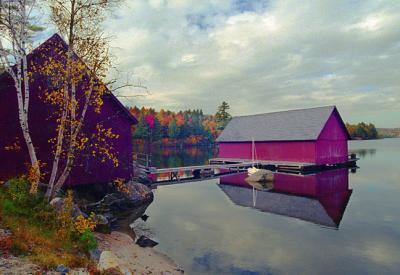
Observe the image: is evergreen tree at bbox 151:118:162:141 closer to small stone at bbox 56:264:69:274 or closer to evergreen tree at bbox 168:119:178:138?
evergreen tree at bbox 168:119:178:138

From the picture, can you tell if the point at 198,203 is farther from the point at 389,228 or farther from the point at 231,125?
the point at 231,125

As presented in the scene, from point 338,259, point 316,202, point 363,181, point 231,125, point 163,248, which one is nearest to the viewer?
point 338,259

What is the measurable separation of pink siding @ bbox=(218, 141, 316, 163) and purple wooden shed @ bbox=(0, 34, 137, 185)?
70.9 feet

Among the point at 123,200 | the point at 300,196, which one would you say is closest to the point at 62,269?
the point at 123,200

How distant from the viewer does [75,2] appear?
9562 mm

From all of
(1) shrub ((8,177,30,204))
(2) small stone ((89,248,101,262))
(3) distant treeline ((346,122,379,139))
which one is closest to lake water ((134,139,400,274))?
(2) small stone ((89,248,101,262))

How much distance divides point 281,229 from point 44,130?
41.1 feet

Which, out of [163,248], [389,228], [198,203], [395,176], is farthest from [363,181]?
[163,248]

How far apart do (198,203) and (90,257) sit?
10.2m

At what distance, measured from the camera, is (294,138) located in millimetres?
32156

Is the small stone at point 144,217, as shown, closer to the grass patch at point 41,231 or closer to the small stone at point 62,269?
the grass patch at point 41,231

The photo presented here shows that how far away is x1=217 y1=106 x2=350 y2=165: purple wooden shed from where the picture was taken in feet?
103

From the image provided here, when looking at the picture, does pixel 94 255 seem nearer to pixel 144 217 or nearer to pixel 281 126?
pixel 144 217

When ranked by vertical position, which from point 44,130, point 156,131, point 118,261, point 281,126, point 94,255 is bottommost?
point 94,255
